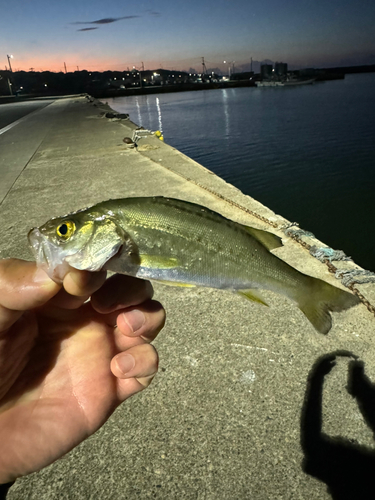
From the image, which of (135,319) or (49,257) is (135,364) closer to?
(135,319)

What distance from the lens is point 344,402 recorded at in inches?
111

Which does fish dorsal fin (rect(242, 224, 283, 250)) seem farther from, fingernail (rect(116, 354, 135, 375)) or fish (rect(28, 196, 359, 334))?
fingernail (rect(116, 354, 135, 375))

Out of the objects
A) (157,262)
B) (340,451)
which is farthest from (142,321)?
(340,451)

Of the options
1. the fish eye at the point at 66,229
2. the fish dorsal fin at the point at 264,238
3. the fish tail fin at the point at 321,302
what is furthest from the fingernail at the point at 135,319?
the fish tail fin at the point at 321,302

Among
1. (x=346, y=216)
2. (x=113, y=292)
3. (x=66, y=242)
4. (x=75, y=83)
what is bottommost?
(x=346, y=216)

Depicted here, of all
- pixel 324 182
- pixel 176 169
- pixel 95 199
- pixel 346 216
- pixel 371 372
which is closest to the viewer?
pixel 371 372

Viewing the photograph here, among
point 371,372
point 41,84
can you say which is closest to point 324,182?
point 371,372

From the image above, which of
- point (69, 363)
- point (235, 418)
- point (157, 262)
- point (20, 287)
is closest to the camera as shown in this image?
point (20, 287)

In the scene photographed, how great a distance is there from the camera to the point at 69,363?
2182mm

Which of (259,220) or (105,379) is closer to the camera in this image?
(105,379)

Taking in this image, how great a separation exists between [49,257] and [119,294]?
1.80 feet

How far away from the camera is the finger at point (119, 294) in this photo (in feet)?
6.91

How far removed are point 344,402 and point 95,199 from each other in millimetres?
6781

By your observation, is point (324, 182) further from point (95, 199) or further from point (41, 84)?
point (41, 84)
